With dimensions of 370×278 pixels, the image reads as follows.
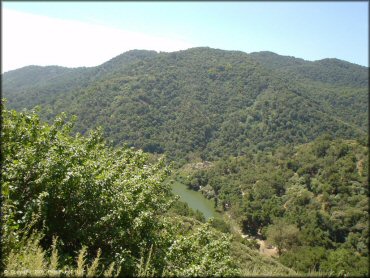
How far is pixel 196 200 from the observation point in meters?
62.6

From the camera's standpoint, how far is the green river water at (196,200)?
56022mm

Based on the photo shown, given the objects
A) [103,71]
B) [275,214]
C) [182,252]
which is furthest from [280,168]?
[103,71]

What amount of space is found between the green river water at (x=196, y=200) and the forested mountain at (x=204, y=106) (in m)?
16.4

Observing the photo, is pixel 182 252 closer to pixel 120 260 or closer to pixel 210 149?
pixel 120 260

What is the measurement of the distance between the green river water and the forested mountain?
645 inches

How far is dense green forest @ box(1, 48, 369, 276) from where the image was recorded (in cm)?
565

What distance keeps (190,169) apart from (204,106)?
39409mm

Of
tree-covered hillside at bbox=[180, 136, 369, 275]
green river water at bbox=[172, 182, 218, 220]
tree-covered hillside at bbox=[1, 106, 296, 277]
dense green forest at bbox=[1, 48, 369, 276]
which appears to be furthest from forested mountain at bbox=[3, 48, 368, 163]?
tree-covered hillside at bbox=[1, 106, 296, 277]

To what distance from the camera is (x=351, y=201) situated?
47781mm

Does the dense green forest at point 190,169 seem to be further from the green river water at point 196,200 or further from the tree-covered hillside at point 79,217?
the green river water at point 196,200

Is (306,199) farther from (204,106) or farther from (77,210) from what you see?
(204,106)

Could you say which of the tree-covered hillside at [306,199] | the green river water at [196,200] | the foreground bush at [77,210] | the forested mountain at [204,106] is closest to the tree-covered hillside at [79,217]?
the foreground bush at [77,210]

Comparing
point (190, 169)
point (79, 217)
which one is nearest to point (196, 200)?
point (190, 169)

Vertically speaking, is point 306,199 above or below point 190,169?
below
